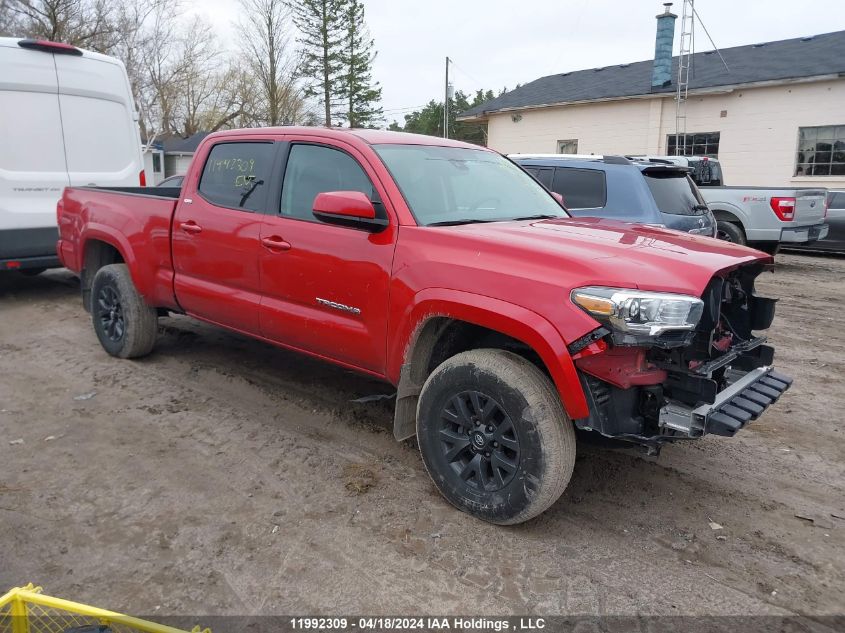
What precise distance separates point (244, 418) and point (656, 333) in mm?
2883

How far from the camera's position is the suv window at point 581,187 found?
7.47 meters

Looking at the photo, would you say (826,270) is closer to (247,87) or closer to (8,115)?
(8,115)

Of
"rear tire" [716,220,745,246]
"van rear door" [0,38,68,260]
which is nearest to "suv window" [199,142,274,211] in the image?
"van rear door" [0,38,68,260]

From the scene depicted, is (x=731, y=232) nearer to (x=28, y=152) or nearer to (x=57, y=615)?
(x=28, y=152)

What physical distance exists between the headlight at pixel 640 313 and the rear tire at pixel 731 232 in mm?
9495

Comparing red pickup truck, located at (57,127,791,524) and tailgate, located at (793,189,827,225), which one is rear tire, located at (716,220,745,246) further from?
red pickup truck, located at (57,127,791,524)

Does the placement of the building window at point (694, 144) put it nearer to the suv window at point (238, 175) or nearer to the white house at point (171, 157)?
the suv window at point (238, 175)

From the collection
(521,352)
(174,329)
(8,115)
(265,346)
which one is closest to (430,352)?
(521,352)

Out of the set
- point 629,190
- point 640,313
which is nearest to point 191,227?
point 640,313

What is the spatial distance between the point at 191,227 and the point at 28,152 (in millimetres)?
4237

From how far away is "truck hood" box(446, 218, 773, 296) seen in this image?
2859mm

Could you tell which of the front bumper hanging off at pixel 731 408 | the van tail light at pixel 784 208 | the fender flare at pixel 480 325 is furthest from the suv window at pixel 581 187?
the van tail light at pixel 784 208

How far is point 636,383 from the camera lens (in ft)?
9.39

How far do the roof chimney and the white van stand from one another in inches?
660
